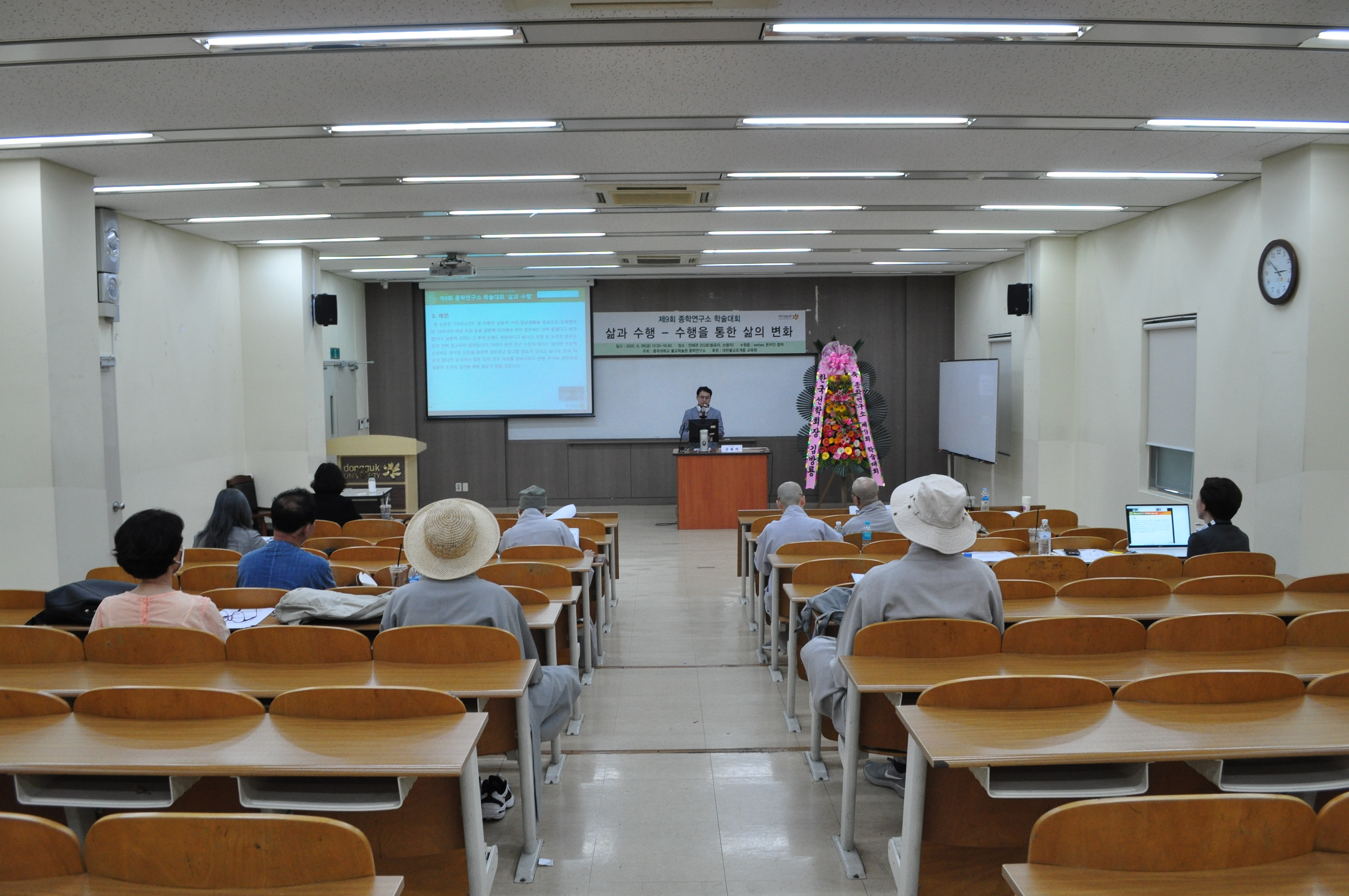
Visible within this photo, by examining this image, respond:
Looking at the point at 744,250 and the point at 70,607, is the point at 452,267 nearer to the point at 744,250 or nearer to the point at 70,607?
the point at 744,250

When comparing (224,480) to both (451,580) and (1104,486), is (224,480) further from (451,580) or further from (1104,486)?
(1104,486)

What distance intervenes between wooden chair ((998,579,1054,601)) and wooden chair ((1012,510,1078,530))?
2843mm

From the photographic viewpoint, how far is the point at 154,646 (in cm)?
343

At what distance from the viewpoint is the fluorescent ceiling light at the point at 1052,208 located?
8148 mm

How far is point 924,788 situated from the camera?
108 inches

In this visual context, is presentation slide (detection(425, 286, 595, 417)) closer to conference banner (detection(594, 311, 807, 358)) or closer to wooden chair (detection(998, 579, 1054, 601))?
conference banner (detection(594, 311, 807, 358))

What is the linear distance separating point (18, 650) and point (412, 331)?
10.7 meters

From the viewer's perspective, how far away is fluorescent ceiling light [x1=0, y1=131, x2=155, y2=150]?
213 inches

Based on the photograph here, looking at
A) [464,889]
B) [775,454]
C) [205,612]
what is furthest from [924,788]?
[775,454]

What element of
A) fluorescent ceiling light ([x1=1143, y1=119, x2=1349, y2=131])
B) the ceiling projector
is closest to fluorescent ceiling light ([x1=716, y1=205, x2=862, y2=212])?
fluorescent ceiling light ([x1=1143, y1=119, x2=1349, y2=131])

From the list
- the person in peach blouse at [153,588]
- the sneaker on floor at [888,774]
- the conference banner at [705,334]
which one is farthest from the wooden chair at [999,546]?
the conference banner at [705,334]

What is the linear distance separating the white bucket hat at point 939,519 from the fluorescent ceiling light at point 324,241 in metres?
7.38

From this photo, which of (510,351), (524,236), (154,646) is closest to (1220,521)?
(154,646)

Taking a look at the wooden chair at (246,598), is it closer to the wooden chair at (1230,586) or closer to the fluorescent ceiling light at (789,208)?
the wooden chair at (1230,586)
